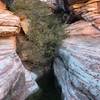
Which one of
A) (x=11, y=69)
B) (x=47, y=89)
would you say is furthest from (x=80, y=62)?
(x=47, y=89)

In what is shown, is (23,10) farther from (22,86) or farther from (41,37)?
(22,86)

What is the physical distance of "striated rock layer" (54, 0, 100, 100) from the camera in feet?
15.4

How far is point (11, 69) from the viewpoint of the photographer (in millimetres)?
5012

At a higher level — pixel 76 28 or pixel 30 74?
pixel 76 28

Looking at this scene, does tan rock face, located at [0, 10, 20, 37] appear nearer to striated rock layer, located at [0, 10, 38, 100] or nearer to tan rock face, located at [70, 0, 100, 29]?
striated rock layer, located at [0, 10, 38, 100]

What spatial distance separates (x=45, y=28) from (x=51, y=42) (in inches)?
16.1

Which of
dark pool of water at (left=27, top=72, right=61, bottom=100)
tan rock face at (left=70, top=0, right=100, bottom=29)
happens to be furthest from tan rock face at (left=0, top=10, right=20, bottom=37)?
tan rock face at (left=70, top=0, right=100, bottom=29)

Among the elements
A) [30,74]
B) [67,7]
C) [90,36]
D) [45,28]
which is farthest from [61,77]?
[67,7]

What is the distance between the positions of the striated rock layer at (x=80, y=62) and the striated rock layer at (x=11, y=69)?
55cm

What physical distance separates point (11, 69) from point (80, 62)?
1.04 metres

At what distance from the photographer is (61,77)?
5.66 metres

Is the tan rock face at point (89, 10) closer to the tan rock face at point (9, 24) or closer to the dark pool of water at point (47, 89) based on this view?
the dark pool of water at point (47, 89)

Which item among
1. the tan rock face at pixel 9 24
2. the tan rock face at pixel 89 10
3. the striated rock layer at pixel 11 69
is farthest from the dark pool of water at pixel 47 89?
the tan rock face at pixel 89 10

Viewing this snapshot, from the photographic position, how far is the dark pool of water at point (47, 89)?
5787 millimetres
